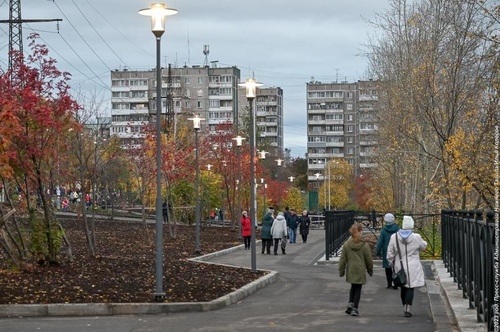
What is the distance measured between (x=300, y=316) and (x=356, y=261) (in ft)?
4.30

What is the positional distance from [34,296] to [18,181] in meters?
6.82

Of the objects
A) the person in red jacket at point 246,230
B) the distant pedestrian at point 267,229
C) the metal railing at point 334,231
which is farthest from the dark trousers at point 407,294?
the person in red jacket at point 246,230

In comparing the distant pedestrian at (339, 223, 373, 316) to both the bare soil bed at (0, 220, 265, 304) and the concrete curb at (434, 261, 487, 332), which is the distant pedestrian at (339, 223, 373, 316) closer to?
the concrete curb at (434, 261, 487, 332)

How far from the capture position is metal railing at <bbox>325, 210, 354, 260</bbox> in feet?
112

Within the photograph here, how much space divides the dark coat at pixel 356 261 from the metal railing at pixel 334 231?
16691 millimetres

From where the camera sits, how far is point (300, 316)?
56.2ft

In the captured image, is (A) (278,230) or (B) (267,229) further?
(A) (278,230)

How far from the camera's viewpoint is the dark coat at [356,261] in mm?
16953

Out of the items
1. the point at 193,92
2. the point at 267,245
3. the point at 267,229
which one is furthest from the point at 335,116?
the point at 267,229

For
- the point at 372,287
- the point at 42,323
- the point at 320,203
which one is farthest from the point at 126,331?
the point at 320,203

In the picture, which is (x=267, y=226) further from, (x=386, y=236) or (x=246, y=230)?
(x=386, y=236)

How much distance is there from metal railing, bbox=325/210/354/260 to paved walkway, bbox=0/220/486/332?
9425 millimetres

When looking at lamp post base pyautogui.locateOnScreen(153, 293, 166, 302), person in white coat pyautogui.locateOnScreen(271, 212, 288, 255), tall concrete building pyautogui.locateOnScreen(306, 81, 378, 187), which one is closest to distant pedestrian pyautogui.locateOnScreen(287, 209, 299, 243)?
person in white coat pyautogui.locateOnScreen(271, 212, 288, 255)

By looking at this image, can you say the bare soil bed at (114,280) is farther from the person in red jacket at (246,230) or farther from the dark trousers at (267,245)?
the person in red jacket at (246,230)
